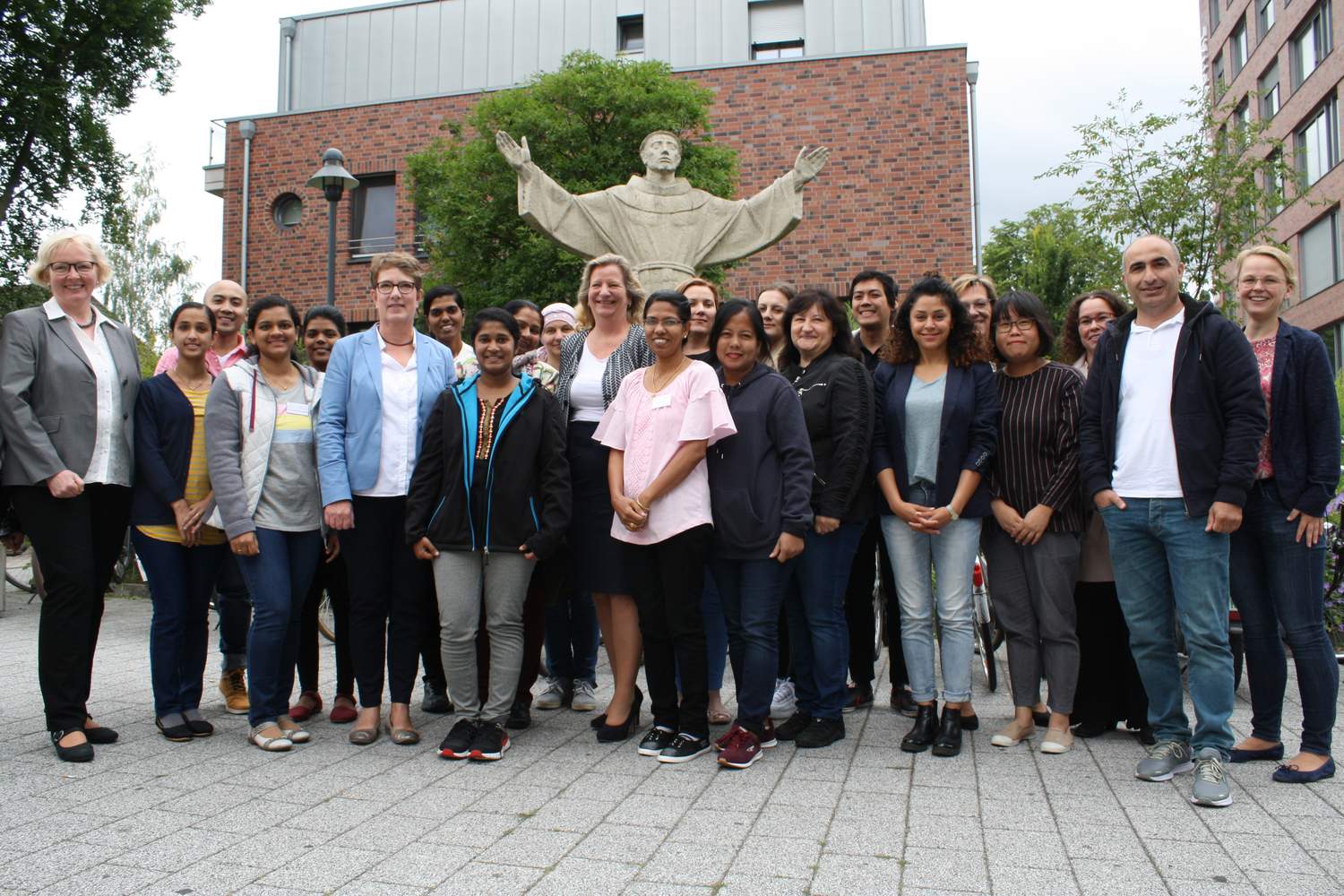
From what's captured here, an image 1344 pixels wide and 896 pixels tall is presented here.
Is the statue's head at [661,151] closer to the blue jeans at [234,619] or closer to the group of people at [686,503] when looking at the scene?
the group of people at [686,503]

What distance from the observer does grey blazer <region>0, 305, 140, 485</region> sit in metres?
4.23

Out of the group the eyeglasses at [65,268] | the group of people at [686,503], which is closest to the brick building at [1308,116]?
the group of people at [686,503]

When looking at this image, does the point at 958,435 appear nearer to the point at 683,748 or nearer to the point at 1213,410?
the point at 1213,410

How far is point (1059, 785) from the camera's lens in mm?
3836

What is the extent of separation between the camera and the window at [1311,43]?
28594 millimetres

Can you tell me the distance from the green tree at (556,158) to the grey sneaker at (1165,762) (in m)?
12.2

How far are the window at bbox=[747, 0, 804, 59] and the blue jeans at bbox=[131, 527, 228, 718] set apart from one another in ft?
68.5

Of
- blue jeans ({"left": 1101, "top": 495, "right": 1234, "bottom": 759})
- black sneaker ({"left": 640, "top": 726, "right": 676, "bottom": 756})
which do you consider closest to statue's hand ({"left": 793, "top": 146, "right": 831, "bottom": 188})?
blue jeans ({"left": 1101, "top": 495, "right": 1234, "bottom": 759})

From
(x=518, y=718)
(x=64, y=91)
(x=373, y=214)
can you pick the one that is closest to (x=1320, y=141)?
(x=373, y=214)

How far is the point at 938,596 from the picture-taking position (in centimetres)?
444

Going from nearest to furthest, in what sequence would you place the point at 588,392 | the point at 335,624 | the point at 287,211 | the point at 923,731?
the point at 923,731 → the point at 588,392 → the point at 335,624 → the point at 287,211

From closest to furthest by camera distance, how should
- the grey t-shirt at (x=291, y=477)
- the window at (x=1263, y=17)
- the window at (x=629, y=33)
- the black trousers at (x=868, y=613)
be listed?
the grey t-shirt at (x=291, y=477)
the black trousers at (x=868, y=613)
the window at (x=629, y=33)
the window at (x=1263, y=17)

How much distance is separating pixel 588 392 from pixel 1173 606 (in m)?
2.57

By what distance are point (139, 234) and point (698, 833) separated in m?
40.8
